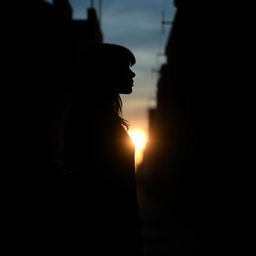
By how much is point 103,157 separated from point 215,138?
13.1m

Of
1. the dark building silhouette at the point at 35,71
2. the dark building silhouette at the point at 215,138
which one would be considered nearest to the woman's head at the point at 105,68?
the dark building silhouette at the point at 35,71

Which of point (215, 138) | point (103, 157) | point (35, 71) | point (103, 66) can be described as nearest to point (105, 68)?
point (103, 66)

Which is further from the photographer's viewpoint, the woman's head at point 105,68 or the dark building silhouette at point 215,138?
the dark building silhouette at point 215,138

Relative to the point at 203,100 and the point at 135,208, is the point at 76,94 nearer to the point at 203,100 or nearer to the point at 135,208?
the point at 135,208

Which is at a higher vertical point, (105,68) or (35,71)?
(35,71)

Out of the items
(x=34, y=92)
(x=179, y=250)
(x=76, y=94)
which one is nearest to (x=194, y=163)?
(x=34, y=92)

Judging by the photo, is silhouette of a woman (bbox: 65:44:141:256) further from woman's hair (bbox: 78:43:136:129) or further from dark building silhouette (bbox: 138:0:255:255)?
dark building silhouette (bbox: 138:0:255:255)

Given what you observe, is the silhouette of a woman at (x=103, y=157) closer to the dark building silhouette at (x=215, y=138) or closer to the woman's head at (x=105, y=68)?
the woman's head at (x=105, y=68)

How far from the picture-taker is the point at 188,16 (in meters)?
19.8

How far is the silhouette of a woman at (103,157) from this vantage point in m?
2.13

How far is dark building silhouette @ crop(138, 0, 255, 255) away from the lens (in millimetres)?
11867

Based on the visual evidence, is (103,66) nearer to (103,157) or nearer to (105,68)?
(105,68)

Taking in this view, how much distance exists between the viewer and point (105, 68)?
7.72 ft

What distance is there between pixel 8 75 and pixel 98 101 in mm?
13737
